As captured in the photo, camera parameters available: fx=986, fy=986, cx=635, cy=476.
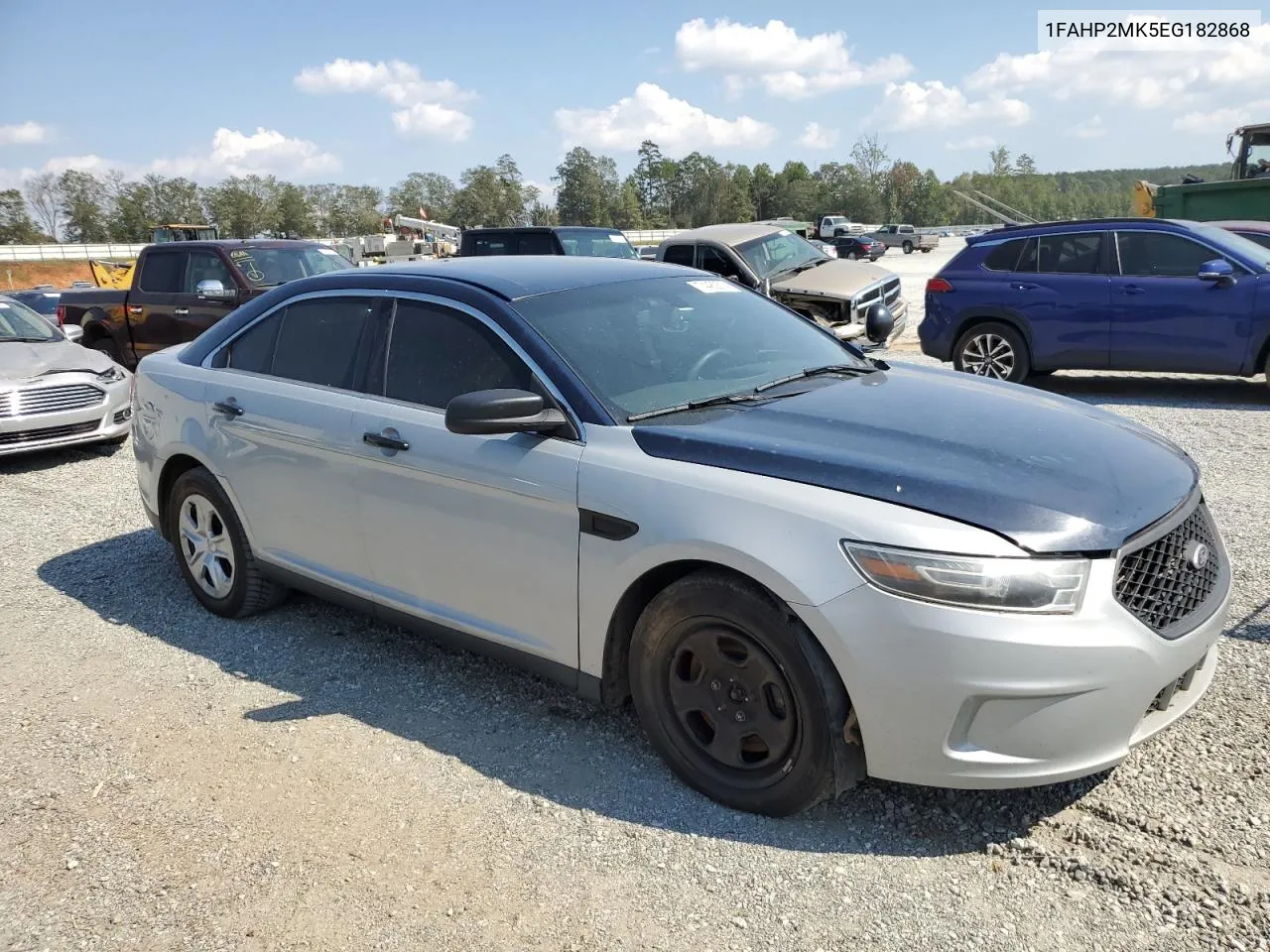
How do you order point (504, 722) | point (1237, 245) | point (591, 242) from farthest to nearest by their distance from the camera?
point (591, 242) → point (1237, 245) → point (504, 722)

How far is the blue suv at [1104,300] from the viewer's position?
9094mm

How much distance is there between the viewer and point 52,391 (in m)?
8.73

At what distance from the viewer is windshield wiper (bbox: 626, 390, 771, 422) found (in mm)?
3379

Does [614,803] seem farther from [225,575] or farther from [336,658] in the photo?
[225,575]

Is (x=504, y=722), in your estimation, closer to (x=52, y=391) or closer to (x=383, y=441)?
(x=383, y=441)

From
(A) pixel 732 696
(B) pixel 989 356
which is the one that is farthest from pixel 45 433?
(B) pixel 989 356

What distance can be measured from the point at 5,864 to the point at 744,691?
2.36 meters

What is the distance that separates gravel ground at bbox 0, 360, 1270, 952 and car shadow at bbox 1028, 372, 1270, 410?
18.5 ft

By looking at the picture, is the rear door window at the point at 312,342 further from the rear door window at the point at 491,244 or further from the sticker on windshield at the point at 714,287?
the rear door window at the point at 491,244

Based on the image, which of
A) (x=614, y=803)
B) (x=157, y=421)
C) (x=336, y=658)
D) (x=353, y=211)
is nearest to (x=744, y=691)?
(x=614, y=803)

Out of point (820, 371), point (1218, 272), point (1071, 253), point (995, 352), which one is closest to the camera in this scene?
point (820, 371)

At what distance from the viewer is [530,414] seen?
3305 mm

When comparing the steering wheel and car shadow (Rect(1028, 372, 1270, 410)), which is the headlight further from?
car shadow (Rect(1028, 372, 1270, 410))

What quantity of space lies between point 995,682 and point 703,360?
5.61 feet
